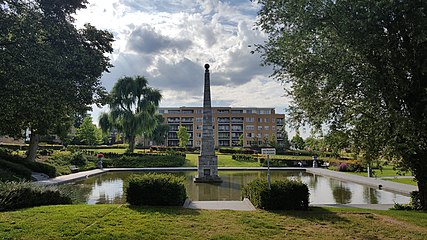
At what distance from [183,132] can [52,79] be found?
50708mm

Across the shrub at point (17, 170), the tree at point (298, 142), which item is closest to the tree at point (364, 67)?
the shrub at point (17, 170)

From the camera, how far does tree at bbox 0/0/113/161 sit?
24.2 ft

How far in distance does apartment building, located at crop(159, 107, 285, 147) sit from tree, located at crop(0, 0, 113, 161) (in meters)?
75.7

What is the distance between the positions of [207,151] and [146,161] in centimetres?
1394

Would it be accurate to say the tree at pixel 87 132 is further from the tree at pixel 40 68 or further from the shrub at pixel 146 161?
the tree at pixel 40 68

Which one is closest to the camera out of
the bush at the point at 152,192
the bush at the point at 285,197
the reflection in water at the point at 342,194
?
the bush at the point at 285,197

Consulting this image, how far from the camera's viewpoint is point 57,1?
33.6ft

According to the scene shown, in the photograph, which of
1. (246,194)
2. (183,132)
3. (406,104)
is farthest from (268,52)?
(183,132)

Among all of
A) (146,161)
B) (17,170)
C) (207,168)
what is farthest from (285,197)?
(146,161)

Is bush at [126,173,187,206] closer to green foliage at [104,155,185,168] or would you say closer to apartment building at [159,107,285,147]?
green foliage at [104,155,185,168]

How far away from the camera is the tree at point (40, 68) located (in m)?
7.38

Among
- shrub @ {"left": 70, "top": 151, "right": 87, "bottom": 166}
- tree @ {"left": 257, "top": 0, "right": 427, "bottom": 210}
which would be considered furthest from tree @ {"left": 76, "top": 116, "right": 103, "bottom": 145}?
tree @ {"left": 257, "top": 0, "right": 427, "bottom": 210}

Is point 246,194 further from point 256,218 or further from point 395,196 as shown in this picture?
point 395,196

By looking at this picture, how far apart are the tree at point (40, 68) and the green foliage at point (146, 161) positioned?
25.4 metres
